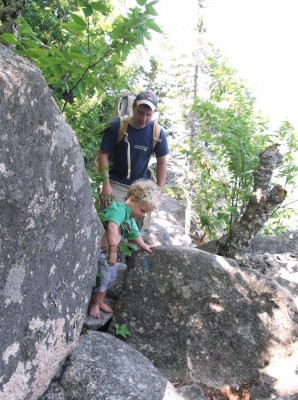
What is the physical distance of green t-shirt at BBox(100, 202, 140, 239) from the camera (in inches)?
135

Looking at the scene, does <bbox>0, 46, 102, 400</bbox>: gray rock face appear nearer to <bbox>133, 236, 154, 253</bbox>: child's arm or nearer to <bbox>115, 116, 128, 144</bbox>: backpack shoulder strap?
<bbox>133, 236, 154, 253</bbox>: child's arm

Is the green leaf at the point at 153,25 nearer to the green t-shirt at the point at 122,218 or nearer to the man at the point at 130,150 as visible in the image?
the man at the point at 130,150

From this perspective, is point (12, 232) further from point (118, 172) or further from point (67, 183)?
point (118, 172)

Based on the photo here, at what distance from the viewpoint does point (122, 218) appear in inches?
137

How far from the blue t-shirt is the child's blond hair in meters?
0.67

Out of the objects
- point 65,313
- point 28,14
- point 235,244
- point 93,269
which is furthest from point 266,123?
point 28,14

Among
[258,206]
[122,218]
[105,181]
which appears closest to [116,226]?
[122,218]

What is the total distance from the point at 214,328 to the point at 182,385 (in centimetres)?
66

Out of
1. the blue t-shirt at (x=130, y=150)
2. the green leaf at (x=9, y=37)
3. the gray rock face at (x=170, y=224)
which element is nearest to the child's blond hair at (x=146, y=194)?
the blue t-shirt at (x=130, y=150)

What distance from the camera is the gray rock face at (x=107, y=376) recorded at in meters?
2.61

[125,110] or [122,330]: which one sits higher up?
[125,110]

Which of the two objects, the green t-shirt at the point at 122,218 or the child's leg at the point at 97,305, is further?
the child's leg at the point at 97,305

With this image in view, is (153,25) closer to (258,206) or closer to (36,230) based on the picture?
(36,230)

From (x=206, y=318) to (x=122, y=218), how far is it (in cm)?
142
